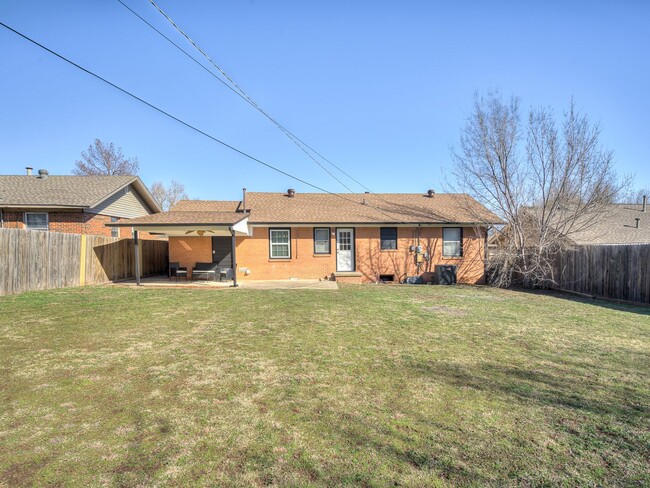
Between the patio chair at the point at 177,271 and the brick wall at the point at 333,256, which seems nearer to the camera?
the patio chair at the point at 177,271

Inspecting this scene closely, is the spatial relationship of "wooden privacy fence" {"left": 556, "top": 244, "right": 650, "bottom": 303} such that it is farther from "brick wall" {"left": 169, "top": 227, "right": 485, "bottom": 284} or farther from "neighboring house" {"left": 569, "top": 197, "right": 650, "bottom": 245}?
"neighboring house" {"left": 569, "top": 197, "right": 650, "bottom": 245}

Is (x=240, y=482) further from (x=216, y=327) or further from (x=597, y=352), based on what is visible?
(x=597, y=352)

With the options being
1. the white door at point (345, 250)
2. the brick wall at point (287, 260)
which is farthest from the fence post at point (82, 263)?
the white door at point (345, 250)

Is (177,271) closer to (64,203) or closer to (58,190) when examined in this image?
(64,203)

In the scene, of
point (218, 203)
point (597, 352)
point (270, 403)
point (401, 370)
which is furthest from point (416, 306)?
point (218, 203)

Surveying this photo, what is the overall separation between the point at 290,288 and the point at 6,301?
8.29m

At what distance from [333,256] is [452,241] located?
5864mm

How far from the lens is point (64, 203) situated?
17203 mm

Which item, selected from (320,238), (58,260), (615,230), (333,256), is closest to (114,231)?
(58,260)

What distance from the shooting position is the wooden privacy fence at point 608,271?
1170cm

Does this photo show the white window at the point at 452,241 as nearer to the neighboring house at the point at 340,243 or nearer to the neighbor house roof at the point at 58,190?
the neighboring house at the point at 340,243

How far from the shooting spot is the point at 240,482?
8.36 ft

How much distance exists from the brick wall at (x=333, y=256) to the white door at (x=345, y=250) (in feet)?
0.79

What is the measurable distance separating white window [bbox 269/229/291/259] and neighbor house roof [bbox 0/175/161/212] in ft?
29.5
